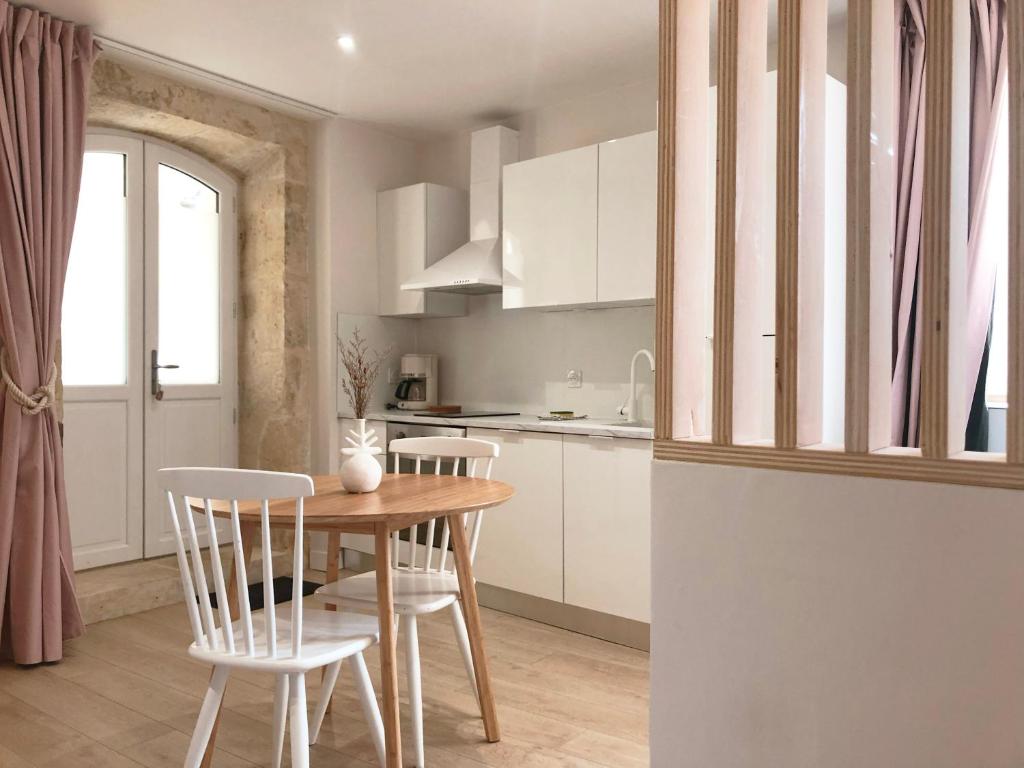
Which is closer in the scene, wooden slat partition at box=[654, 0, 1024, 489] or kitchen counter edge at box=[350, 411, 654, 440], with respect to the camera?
wooden slat partition at box=[654, 0, 1024, 489]

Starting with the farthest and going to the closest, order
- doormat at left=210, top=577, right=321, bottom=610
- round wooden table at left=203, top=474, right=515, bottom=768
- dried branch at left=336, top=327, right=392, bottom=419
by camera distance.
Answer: dried branch at left=336, top=327, right=392, bottom=419 → doormat at left=210, top=577, right=321, bottom=610 → round wooden table at left=203, top=474, right=515, bottom=768

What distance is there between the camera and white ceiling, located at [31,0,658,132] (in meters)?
3.18

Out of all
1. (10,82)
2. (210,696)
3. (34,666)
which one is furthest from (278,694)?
(10,82)

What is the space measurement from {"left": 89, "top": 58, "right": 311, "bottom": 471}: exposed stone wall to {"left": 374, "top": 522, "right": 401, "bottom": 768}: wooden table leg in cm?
264

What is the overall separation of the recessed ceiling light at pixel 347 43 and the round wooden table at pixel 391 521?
207cm

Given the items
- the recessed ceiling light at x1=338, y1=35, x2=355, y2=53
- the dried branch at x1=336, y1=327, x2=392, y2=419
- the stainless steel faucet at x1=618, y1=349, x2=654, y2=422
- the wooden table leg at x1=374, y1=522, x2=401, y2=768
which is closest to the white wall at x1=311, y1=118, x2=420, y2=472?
the dried branch at x1=336, y1=327, x2=392, y2=419

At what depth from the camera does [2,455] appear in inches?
121

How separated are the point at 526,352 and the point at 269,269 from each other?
1.56 metres

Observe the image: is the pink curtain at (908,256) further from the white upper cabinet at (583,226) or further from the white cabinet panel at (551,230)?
the white cabinet panel at (551,230)

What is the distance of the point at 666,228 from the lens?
3.47ft

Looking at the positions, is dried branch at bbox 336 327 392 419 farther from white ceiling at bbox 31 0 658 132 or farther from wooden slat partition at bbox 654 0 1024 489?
wooden slat partition at bbox 654 0 1024 489

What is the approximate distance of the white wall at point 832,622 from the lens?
2.64 feet

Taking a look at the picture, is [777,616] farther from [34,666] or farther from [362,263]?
[362,263]

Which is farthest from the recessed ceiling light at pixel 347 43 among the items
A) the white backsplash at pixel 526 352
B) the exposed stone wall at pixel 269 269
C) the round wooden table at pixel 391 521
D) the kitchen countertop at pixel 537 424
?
the round wooden table at pixel 391 521
